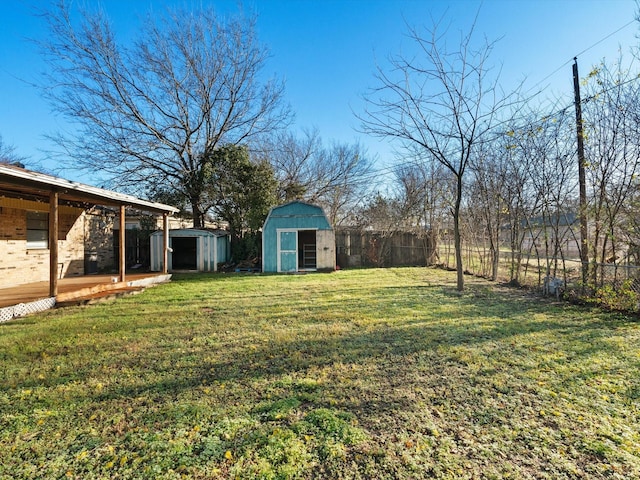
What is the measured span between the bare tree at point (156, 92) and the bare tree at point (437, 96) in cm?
900

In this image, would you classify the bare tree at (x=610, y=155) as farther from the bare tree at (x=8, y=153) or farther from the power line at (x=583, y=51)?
A: the bare tree at (x=8, y=153)

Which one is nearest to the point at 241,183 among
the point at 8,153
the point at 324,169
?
the point at 324,169

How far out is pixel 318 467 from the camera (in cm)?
179

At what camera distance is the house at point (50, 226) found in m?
5.77

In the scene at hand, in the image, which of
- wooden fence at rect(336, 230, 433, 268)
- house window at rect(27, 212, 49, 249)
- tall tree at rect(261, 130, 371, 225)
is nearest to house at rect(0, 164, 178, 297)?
house window at rect(27, 212, 49, 249)

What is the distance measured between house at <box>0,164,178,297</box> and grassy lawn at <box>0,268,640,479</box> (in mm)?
2386

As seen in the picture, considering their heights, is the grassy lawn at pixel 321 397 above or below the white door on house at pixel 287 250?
below

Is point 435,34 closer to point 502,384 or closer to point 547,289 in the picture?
point 547,289

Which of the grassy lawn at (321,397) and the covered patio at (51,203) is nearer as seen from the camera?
the grassy lawn at (321,397)

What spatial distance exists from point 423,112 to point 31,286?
10.8m

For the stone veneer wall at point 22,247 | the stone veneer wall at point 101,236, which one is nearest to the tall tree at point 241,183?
the stone veneer wall at point 101,236

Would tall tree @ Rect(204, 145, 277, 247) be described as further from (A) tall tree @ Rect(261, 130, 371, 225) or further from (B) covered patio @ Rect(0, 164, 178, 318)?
(A) tall tree @ Rect(261, 130, 371, 225)

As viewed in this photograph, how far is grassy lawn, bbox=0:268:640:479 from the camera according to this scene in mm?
1833

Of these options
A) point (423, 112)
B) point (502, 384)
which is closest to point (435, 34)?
point (423, 112)
